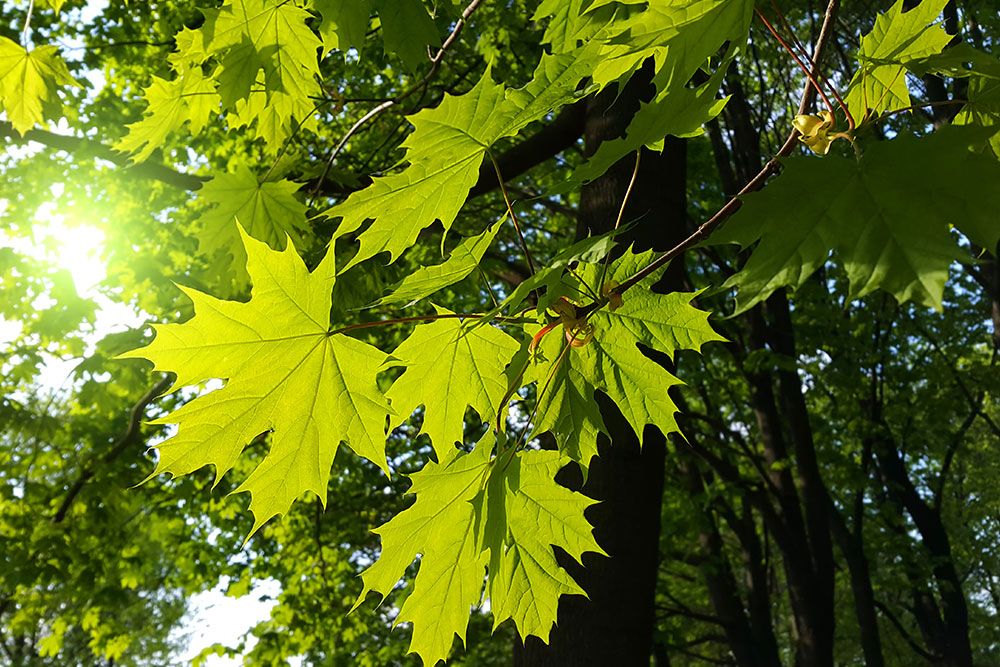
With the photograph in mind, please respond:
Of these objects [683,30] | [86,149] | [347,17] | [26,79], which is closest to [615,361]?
[683,30]

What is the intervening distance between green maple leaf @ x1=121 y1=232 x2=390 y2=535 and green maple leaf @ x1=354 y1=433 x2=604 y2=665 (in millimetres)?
164

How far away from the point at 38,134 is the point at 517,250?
4914 mm

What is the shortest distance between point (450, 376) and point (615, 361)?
325 millimetres

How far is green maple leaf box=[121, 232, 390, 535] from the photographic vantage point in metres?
1.25

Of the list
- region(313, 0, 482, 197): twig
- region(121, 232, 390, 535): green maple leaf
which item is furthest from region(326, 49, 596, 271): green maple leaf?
region(313, 0, 482, 197): twig

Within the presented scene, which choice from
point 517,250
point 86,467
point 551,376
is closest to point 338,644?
point 86,467

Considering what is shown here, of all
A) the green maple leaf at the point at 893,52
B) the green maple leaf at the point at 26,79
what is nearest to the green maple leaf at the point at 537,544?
the green maple leaf at the point at 893,52

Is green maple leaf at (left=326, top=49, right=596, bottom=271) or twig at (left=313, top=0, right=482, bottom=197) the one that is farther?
twig at (left=313, top=0, right=482, bottom=197)

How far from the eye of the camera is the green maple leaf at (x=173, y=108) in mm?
2607

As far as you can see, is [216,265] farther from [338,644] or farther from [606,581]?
[338,644]

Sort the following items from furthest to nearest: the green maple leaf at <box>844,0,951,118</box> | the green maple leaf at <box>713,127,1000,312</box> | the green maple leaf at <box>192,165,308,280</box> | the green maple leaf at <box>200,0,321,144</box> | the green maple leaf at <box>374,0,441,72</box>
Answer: the green maple leaf at <box>192,165,308,280</box>
the green maple leaf at <box>200,0,321,144</box>
the green maple leaf at <box>374,0,441,72</box>
the green maple leaf at <box>844,0,951,118</box>
the green maple leaf at <box>713,127,1000,312</box>

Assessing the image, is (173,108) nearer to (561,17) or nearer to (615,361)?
(561,17)

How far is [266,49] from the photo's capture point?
6.46ft

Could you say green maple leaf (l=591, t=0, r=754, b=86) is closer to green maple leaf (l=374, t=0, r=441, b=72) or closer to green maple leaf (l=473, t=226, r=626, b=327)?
green maple leaf (l=473, t=226, r=626, b=327)
